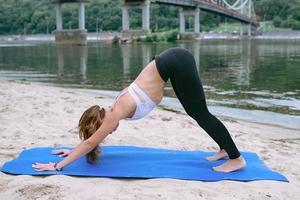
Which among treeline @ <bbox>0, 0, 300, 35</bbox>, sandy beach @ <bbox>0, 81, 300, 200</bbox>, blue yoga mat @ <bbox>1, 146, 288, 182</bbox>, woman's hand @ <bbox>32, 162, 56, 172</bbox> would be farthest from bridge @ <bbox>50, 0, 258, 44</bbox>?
woman's hand @ <bbox>32, 162, 56, 172</bbox>

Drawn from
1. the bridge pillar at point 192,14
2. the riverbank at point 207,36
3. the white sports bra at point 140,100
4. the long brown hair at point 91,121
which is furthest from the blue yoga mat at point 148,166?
the bridge pillar at point 192,14

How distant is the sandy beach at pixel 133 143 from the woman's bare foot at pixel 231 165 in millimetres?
292

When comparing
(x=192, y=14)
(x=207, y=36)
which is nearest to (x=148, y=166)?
(x=192, y=14)

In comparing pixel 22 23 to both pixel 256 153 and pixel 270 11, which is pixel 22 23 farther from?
pixel 256 153

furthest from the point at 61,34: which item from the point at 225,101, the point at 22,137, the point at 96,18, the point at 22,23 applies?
the point at 22,137

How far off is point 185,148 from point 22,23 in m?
116

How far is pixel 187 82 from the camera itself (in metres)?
4.35

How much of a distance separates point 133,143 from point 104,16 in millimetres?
105790

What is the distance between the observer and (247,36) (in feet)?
309

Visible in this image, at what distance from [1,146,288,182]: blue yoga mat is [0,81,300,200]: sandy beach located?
0.40 ft

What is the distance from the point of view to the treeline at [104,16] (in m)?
107

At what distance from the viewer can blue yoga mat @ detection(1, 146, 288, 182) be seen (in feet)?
14.1

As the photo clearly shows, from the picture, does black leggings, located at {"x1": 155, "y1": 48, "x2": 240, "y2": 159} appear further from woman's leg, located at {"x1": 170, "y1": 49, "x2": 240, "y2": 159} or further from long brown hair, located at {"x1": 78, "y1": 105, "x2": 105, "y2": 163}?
long brown hair, located at {"x1": 78, "y1": 105, "x2": 105, "y2": 163}

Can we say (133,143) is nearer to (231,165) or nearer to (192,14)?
(231,165)
